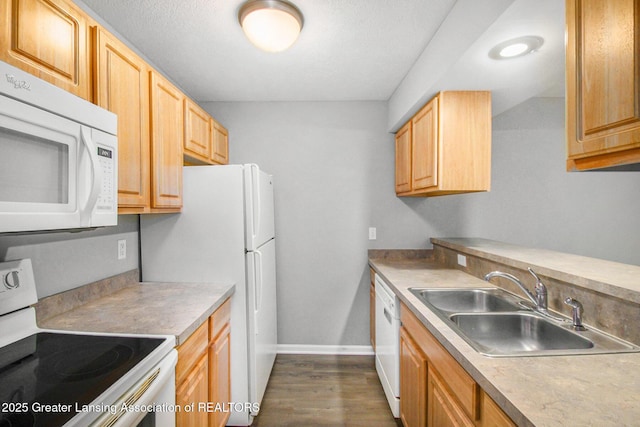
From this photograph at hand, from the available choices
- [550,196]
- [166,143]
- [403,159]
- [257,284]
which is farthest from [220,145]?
[550,196]

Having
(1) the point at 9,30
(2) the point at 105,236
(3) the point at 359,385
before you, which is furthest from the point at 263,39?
(3) the point at 359,385

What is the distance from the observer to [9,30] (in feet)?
3.03

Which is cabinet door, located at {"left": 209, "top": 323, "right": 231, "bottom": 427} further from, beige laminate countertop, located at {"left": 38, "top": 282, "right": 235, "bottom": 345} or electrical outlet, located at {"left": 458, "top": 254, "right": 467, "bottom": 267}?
electrical outlet, located at {"left": 458, "top": 254, "right": 467, "bottom": 267}

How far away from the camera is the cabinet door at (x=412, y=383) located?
1.50 meters

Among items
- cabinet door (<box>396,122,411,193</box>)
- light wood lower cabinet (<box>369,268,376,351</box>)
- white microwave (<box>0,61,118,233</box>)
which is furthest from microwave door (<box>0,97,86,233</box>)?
light wood lower cabinet (<box>369,268,376,351</box>)

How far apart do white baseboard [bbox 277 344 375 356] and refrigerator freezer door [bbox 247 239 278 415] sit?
500 millimetres

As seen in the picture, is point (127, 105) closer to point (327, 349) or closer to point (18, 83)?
point (18, 83)

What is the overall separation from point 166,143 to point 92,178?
2.53ft

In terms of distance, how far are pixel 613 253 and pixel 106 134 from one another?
13.0ft

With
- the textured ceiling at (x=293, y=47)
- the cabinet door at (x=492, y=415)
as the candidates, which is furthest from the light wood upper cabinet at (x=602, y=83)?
the textured ceiling at (x=293, y=47)

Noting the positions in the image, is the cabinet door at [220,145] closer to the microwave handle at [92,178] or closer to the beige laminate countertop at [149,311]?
the beige laminate countertop at [149,311]

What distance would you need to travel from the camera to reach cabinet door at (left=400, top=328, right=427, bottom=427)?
4.93ft

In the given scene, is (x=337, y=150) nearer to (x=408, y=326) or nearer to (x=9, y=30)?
(x=408, y=326)

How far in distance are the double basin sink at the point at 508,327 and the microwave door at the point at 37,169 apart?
1473 millimetres
